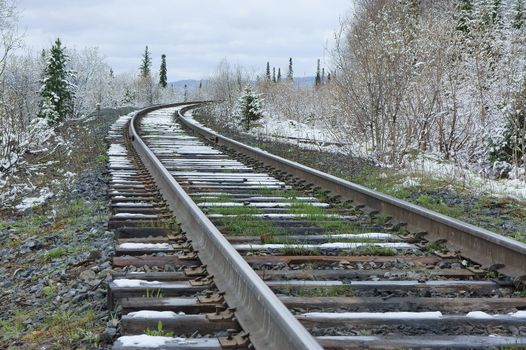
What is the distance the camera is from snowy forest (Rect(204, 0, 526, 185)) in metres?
13.8

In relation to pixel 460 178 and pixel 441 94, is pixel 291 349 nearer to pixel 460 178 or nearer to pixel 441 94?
pixel 460 178

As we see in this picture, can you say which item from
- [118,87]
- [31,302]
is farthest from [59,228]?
[118,87]

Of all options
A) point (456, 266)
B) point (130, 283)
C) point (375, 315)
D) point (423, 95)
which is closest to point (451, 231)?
point (456, 266)

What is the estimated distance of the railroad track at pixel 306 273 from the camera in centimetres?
332

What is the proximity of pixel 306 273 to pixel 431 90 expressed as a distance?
11.3 meters

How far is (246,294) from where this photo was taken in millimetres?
3656

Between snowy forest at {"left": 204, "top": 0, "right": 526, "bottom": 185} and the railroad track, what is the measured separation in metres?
6.13

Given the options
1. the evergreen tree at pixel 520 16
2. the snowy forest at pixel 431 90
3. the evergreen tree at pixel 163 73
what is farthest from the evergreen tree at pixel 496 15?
the evergreen tree at pixel 163 73

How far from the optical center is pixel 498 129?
46.2 feet

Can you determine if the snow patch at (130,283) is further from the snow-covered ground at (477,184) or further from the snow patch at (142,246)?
the snow-covered ground at (477,184)

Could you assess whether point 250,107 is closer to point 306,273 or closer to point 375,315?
point 306,273

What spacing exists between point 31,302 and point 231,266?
1.54 meters

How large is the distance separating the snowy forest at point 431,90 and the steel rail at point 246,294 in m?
7.90

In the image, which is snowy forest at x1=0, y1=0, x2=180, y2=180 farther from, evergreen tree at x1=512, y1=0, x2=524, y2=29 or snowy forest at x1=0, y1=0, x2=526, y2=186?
evergreen tree at x1=512, y1=0, x2=524, y2=29
